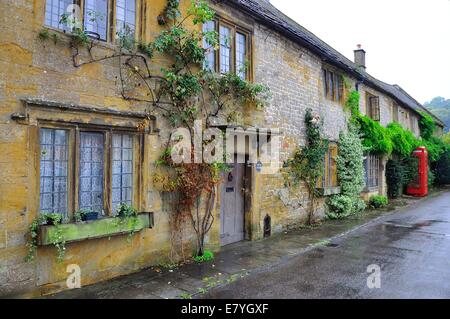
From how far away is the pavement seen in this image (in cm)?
554

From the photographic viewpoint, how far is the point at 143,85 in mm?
6527

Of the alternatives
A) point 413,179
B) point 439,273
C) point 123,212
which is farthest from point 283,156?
point 413,179

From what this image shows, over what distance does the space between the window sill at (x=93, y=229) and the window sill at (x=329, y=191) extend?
7.25 metres

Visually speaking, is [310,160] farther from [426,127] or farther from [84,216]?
[426,127]

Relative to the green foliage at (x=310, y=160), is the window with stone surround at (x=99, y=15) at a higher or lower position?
higher

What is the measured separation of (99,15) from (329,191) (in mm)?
9538

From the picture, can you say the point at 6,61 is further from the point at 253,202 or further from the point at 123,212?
the point at 253,202

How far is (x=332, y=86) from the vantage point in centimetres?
1360

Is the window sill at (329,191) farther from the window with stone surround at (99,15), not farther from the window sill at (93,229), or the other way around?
the window with stone surround at (99,15)

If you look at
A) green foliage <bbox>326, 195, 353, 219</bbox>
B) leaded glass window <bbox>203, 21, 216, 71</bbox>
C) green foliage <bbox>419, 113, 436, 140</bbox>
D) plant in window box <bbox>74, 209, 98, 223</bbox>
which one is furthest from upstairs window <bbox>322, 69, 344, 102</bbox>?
green foliage <bbox>419, 113, 436, 140</bbox>

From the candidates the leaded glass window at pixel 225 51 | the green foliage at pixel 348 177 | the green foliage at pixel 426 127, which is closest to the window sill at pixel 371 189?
the green foliage at pixel 348 177

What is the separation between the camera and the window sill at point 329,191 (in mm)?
11955

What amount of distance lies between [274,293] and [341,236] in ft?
16.3

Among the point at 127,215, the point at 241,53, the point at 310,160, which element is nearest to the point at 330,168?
the point at 310,160
